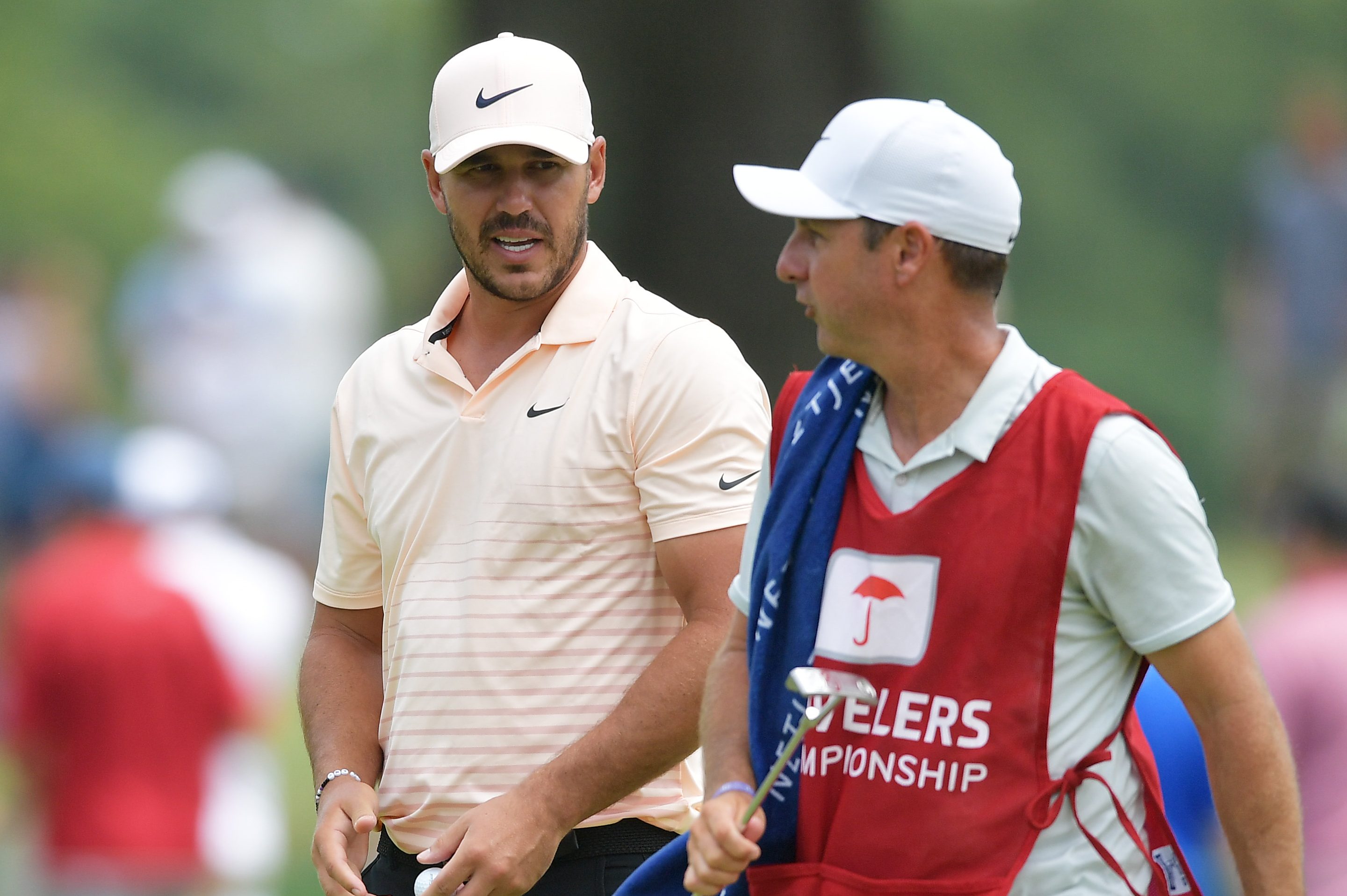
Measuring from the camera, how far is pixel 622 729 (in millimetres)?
3387

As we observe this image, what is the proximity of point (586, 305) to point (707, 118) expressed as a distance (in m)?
3.87

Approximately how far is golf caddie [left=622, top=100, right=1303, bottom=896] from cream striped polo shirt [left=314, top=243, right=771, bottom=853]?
417mm

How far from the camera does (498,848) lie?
3.33 meters

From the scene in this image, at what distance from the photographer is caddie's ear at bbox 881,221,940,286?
2.96 meters

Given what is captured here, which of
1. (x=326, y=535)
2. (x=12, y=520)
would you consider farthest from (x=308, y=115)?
(x=326, y=535)

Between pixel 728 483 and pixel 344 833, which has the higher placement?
pixel 728 483

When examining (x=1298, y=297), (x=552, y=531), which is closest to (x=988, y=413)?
(x=552, y=531)

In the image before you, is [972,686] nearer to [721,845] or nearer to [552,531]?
[721,845]

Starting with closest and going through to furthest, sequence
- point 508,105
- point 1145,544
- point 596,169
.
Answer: point 1145,544, point 508,105, point 596,169

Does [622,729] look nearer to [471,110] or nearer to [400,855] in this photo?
[400,855]

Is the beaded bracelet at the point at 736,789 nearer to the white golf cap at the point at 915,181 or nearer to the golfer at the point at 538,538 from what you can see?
the golfer at the point at 538,538

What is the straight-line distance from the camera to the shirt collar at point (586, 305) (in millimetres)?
3615

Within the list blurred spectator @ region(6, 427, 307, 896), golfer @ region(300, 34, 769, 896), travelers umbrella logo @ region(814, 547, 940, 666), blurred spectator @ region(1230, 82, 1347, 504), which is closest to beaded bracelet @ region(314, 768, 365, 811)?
golfer @ region(300, 34, 769, 896)

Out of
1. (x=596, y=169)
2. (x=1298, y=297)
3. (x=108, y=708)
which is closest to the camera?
(x=596, y=169)
